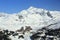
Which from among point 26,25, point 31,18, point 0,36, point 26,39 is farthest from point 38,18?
point 0,36

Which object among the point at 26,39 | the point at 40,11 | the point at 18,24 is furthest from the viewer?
the point at 40,11

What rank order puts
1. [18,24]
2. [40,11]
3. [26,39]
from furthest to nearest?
[40,11] < [18,24] < [26,39]

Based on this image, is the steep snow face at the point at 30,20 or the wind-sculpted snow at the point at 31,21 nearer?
the wind-sculpted snow at the point at 31,21

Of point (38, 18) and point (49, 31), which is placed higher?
point (38, 18)

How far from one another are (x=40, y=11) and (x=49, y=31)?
7.82 feet

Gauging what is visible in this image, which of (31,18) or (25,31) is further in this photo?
(31,18)

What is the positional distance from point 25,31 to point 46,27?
3.92ft

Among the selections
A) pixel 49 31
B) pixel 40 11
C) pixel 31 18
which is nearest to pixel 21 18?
pixel 31 18

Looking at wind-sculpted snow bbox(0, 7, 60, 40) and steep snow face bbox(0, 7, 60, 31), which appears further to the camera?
steep snow face bbox(0, 7, 60, 31)

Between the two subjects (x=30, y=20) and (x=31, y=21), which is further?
(x=30, y=20)

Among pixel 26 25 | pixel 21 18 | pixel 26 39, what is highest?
pixel 21 18

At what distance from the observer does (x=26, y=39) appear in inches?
381

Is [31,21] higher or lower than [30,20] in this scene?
lower

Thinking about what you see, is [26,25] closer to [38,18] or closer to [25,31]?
[25,31]
